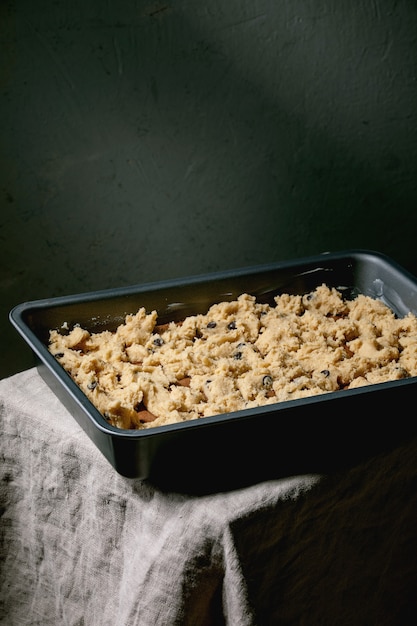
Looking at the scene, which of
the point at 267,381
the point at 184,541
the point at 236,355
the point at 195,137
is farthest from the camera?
the point at 195,137

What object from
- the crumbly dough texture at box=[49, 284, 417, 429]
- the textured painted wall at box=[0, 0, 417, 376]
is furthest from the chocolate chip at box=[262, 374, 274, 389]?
the textured painted wall at box=[0, 0, 417, 376]

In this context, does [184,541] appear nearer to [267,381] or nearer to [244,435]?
[244,435]

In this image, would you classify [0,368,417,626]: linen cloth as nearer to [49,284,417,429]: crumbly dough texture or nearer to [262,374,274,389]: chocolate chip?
[49,284,417,429]: crumbly dough texture

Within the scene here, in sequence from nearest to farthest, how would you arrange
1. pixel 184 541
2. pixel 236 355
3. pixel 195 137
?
pixel 184 541, pixel 236 355, pixel 195 137

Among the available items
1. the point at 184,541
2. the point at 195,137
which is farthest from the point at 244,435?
the point at 195,137

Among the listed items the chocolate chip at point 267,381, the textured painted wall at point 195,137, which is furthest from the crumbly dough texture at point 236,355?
the textured painted wall at point 195,137

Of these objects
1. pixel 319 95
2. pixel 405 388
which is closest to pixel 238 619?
pixel 405 388

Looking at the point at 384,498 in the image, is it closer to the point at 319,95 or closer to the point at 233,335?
the point at 233,335

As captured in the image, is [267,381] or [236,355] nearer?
[267,381]
